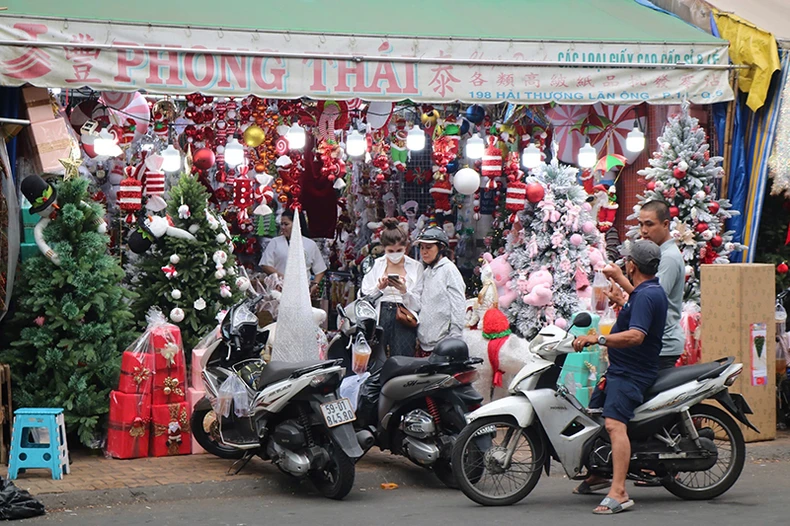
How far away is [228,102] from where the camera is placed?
9.91 meters

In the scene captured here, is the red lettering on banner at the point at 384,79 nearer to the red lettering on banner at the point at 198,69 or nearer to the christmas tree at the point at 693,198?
the red lettering on banner at the point at 198,69

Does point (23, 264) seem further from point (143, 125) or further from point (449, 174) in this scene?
point (449, 174)

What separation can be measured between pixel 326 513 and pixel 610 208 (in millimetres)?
5187

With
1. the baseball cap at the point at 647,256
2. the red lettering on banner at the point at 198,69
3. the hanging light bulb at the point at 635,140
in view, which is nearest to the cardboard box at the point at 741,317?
the hanging light bulb at the point at 635,140

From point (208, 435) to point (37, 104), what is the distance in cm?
292

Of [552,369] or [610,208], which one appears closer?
[552,369]

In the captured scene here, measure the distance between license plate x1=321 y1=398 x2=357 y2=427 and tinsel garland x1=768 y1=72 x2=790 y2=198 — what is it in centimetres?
475

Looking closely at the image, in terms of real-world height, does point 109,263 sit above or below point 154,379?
above

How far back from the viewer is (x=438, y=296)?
847 cm

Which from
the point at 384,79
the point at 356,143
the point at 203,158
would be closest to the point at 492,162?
the point at 356,143

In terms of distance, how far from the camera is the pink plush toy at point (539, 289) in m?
9.36

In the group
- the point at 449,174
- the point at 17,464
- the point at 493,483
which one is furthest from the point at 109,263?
the point at 449,174

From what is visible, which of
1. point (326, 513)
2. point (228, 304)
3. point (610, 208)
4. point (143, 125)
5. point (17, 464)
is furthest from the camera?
point (610, 208)

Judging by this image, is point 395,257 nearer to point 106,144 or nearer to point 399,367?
point 399,367
